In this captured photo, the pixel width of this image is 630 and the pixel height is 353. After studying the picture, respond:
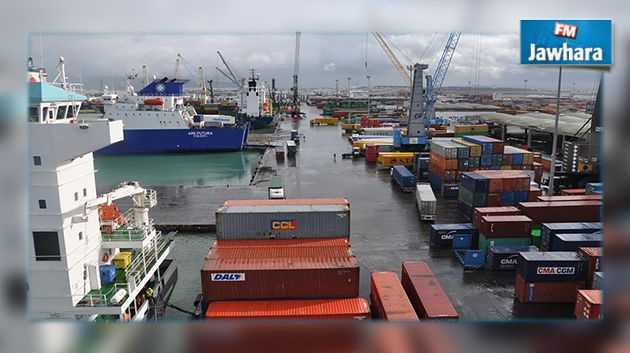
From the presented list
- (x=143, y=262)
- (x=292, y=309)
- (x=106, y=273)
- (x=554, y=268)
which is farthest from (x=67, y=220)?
(x=554, y=268)

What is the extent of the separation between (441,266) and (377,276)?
4.56 m

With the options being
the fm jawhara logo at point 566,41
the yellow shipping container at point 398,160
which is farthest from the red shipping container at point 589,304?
the yellow shipping container at point 398,160

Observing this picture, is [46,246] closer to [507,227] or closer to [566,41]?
[566,41]

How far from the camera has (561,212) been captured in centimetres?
1797

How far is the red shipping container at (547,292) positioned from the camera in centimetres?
1308

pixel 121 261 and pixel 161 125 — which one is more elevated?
pixel 161 125

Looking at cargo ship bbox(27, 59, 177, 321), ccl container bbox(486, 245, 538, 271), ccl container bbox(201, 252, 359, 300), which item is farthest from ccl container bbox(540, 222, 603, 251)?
cargo ship bbox(27, 59, 177, 321)

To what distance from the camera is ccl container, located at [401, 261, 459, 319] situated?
1066cm

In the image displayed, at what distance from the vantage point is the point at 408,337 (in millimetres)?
2535

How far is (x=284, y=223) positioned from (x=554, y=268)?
28.2 feet

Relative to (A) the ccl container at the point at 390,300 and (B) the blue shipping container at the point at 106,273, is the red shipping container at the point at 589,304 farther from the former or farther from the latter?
(B) the blue shipping container at the point at 106,273

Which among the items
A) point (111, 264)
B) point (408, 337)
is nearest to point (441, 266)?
point (111, 264)

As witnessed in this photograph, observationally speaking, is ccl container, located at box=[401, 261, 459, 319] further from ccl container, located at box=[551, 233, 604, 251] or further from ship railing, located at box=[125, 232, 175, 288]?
ship railing, located at box=[125, 232, 175, 288]

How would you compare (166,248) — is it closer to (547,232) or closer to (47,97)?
(47,97)
